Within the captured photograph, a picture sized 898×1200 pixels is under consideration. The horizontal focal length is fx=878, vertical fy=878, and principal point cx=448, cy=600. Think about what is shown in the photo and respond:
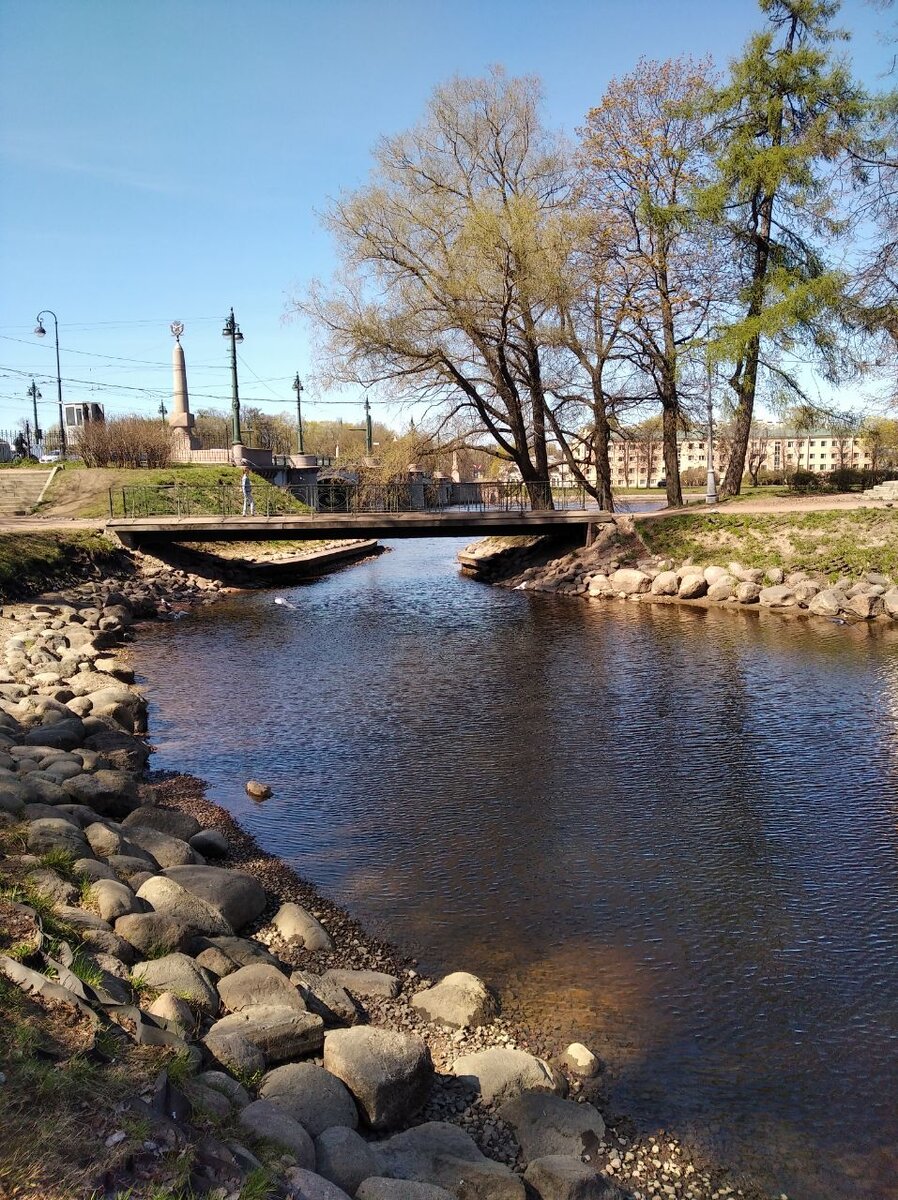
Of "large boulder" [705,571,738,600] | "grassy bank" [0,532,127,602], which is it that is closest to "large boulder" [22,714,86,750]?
"grassy bank" [0,532,127,602]

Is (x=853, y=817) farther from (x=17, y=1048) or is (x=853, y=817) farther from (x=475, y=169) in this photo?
(x=475, y=169)

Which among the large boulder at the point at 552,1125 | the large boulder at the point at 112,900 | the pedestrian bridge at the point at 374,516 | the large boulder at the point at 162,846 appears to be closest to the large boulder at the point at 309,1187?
the large boulder at the point at 552,1125

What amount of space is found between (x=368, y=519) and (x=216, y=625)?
27.7ft

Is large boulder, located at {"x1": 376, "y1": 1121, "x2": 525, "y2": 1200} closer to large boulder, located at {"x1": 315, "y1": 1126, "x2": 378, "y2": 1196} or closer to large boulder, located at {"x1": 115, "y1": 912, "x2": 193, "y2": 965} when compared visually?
large boulder, located at {"x1": 315, "y1": 1126, "x2": 378, "y2": 1196}

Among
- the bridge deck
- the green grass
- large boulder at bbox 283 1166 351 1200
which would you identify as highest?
the bridge deck

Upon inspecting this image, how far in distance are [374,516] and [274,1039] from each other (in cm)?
2747

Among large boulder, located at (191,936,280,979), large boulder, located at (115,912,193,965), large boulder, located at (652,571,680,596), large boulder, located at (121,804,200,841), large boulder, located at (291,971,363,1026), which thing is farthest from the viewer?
large boulder, located at (652,571,680,596)

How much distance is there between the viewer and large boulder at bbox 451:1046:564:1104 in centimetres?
549

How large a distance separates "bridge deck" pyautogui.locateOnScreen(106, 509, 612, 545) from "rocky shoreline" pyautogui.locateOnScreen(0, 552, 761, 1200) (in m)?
22.9

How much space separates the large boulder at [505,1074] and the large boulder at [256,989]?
1.17m

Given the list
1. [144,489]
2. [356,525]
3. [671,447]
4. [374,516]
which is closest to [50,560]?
[356,525]

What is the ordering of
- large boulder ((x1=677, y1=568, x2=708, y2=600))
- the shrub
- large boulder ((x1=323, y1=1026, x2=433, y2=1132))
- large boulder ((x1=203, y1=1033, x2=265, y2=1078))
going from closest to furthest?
large boulder ((x1=203, y1=1033, x2=265, y2=1078)), large boulder ((x1=323, y1=1026, x2=433, y2=1132)), large boulder ((x1=677, y1=568, x2=708, y2=600)), the shrub

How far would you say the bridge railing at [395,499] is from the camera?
112 feet

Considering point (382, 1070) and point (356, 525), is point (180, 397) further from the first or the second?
point (382, 1070)
